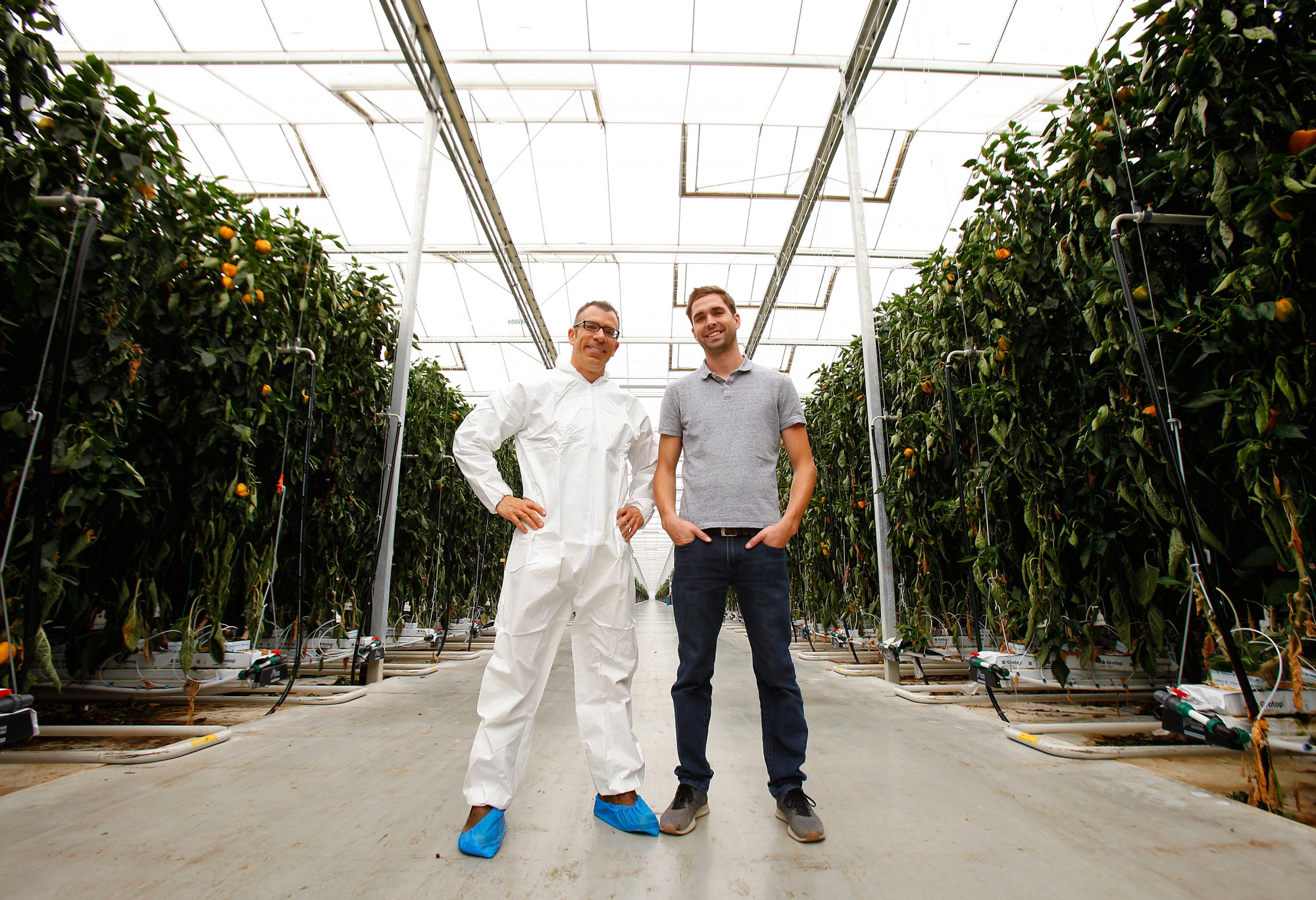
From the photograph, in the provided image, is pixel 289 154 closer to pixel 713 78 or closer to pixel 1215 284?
pixel 713 78

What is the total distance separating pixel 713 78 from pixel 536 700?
6.21m

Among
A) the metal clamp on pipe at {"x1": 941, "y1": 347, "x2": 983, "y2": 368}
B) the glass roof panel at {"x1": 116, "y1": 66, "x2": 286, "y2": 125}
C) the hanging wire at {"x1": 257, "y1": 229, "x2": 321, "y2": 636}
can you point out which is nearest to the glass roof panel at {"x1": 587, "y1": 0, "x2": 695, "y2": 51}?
the hanging wire at {"x1": 257, "y1": 229, "x2": 321, "y2": 636}

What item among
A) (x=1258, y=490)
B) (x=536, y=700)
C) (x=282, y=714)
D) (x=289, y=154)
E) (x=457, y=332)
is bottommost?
(x=282, y=714)

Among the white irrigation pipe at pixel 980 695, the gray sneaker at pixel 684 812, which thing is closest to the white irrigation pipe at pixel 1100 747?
the white irrigation pipe at pixel 980 695

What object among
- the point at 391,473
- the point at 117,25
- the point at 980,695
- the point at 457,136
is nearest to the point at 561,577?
the point at 980,695

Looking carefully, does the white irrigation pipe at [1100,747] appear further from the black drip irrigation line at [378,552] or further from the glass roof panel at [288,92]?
the glass roof panel at [288,92]

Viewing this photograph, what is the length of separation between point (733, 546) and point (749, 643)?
0.81 feet

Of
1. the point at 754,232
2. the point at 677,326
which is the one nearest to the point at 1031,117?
the point at 754,232

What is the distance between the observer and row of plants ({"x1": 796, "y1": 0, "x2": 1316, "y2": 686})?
5.22 feet

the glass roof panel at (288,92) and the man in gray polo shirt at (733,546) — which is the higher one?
the glass roof panel at (288,92)

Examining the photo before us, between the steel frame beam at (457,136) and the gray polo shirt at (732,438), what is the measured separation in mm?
4431

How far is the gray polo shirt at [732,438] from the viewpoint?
5.40 ft

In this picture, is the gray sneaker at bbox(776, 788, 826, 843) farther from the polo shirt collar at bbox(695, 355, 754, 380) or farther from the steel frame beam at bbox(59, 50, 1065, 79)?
the steel frame beam at bbox(59, 50, 1065, 79)

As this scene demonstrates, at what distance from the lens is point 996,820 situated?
4.93 ft
